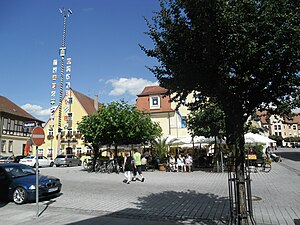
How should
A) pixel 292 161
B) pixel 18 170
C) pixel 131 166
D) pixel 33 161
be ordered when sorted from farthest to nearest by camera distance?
pixel 33 161, pixel 292 161, pixel 131 166, pixel 18 170

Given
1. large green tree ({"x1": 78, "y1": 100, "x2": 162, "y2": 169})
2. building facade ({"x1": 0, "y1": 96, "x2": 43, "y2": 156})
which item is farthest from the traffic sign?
building facade ({"x1": 0, "y1": 96, "x2": 43, "y2": 156})

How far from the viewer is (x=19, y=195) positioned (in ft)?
30.5

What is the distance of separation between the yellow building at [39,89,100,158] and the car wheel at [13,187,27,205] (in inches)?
1422

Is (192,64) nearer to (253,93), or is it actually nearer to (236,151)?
(253,93)

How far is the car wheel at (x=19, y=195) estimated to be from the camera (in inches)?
363

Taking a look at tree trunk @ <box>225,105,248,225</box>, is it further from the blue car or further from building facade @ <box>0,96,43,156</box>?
building facade @ <box>0,96,43,156</box>

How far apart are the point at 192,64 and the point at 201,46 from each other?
15.8 inches

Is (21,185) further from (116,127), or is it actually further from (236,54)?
(116,127)

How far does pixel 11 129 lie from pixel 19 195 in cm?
4268

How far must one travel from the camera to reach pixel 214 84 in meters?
5.60

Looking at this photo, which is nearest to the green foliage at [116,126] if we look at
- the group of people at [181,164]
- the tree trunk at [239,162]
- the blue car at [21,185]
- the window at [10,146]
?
the group of people at [181,164]

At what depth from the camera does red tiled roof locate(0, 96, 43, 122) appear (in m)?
47.5

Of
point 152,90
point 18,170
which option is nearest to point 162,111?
point 152,90

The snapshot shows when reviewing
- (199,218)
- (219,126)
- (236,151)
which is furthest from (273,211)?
(219,126)
